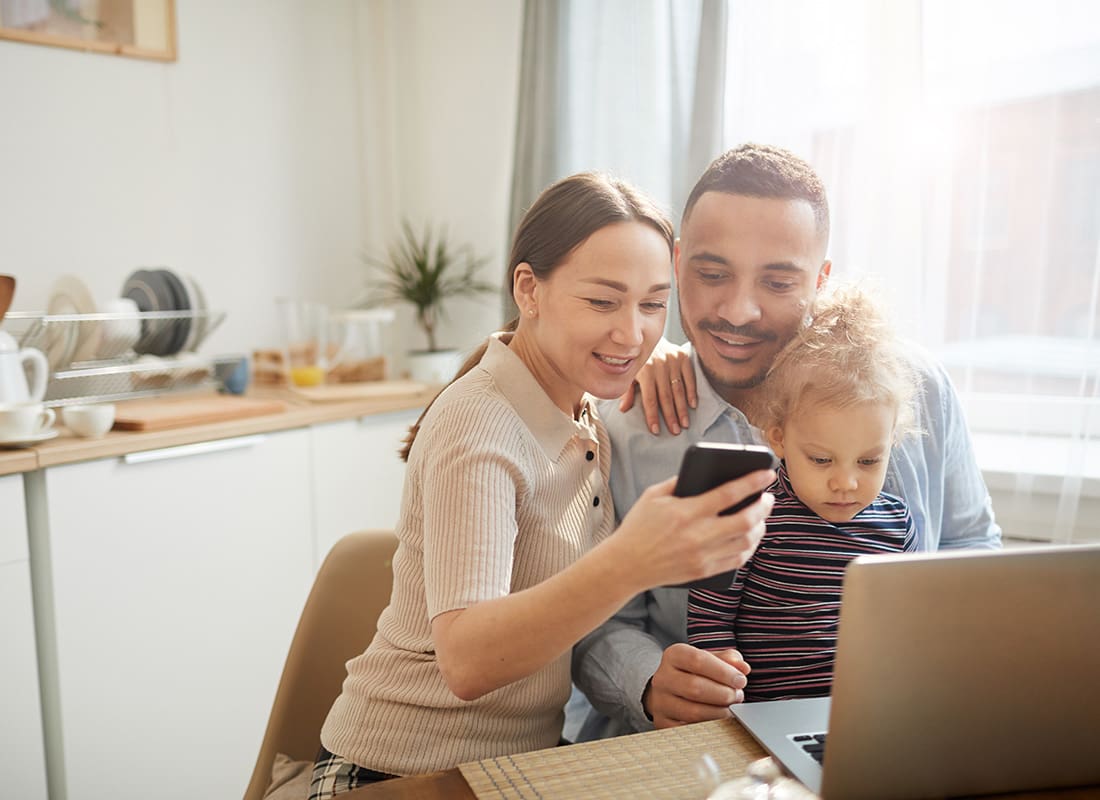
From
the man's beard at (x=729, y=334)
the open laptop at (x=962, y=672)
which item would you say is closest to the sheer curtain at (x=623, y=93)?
the man's beard at (x=729, y=334)

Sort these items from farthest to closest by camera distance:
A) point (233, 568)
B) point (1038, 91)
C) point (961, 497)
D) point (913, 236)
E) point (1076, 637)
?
point (233, 568) < point (913, 236) < point (1038, 91) < point (961, 497) < point (1076, 637)

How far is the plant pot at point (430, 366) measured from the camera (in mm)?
2766

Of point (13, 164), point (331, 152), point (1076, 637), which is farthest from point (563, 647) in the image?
point (331, 152)

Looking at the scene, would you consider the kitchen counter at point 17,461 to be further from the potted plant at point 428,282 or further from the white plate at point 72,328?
the potted plant at point 428,282

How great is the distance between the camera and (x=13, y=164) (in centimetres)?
232

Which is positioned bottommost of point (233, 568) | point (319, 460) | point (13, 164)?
point (233, 568)

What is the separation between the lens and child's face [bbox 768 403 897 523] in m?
1.13

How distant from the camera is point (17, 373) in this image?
1.89 m

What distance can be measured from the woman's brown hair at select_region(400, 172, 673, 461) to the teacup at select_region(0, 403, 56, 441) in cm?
103

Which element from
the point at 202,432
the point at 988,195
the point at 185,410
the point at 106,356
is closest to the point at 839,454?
the point at 988,195

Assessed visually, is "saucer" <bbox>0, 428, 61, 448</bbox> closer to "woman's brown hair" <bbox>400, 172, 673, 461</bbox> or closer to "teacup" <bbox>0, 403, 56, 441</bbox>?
"teacup" <bbox>0, 403, 56, 441</bbox>

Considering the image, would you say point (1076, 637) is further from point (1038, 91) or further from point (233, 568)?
point (233, 568)

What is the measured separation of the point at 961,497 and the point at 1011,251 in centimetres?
79

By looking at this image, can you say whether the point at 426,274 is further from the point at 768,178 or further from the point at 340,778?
the point at 340,778
